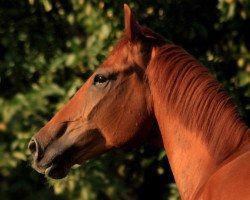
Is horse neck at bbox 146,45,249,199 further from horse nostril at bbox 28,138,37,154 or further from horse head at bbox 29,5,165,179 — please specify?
horse nostril at bbox 28,138,37,154

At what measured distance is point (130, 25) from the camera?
4.09 metres

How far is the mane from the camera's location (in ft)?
12.5

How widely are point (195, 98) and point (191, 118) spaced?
105 mm

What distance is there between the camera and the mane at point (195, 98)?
381cm

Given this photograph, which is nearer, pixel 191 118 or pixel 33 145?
pixel 191 118

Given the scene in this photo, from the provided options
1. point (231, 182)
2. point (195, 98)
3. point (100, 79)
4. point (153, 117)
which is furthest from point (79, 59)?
point (231, 182)

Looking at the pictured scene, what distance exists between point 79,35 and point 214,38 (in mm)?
1133

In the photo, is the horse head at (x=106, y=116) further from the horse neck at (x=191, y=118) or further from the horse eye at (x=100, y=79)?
the horse neck at (x=191, y=118)

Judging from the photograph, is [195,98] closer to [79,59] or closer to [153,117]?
[153,117]

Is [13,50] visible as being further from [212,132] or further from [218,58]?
[212,132]

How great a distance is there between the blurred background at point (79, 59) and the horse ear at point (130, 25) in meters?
1.57

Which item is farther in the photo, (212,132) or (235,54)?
(235,54)

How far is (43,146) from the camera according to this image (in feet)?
13.9

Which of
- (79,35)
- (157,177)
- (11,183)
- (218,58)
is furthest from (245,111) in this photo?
(11,183)
